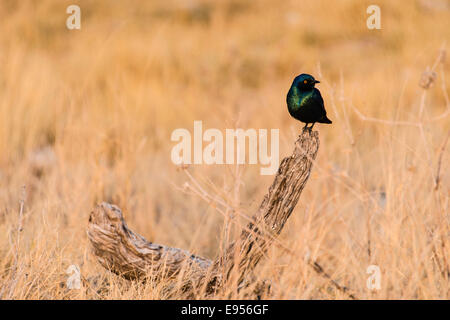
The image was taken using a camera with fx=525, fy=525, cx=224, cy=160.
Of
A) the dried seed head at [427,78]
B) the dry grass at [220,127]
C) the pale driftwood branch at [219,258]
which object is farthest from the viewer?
the dry grass at [220,127]

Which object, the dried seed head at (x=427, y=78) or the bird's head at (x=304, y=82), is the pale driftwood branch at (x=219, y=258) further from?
the dried seed head at (x=427, y=78)

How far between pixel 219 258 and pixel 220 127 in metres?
3.44

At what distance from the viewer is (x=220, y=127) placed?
18.0 feet

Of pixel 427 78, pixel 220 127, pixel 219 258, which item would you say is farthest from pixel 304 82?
pixel 220 127

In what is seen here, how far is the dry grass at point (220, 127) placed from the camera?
7.28ft

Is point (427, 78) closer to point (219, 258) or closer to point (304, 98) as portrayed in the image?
point (304, 98)

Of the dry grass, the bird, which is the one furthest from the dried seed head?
the bird

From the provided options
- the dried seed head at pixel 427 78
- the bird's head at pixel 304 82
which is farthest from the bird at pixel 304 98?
the dried seed head at pixel 427 78

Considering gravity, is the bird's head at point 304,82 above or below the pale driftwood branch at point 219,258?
above

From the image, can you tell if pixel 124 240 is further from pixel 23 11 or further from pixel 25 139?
pixel 23 11

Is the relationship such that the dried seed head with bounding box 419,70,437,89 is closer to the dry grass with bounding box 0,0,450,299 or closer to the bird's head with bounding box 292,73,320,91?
the dry grass with bounding box 0,0,450,299

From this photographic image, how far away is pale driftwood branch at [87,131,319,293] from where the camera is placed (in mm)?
2061

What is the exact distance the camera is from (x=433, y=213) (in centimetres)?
270

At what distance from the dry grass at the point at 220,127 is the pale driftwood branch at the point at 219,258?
0.10 metres
